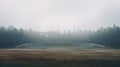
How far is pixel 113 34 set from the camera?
16850 cm

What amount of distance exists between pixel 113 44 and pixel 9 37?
228 ft

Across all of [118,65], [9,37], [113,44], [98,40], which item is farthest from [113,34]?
[118,65]

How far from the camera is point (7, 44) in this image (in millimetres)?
147375

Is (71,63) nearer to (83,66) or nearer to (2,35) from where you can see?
(83,66)

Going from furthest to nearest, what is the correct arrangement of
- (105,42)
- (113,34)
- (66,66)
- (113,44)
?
(113,34) → (105,42) → (113,44) → (66,66)

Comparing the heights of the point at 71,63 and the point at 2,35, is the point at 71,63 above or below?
below

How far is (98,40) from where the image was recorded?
16475 centimetres

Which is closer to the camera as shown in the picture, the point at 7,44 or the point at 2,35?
the point at 7,44

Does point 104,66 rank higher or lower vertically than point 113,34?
lower

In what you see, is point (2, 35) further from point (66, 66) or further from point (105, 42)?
point (66, 66)

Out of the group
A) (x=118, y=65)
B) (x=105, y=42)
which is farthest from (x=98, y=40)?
(x=118, y=65)

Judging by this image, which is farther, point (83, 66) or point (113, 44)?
point (113, 44)

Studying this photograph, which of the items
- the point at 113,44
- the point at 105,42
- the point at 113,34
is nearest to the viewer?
the point at 113,44

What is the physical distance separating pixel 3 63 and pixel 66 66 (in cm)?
1610
